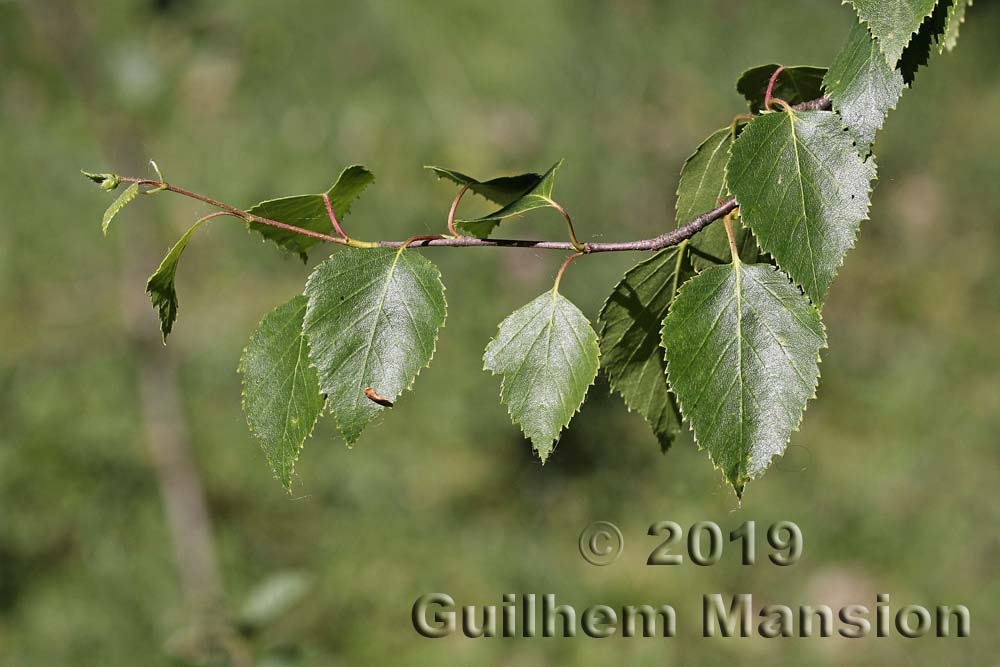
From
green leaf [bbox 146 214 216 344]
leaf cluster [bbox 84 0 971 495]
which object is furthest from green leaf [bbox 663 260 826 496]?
green leaf [bbox 146 214 216 344]

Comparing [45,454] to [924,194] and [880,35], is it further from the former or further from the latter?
[924,194]

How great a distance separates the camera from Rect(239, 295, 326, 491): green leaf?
2.65 feet

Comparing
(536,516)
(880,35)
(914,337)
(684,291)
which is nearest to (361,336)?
(684,291)

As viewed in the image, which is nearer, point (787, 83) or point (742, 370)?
point (742, 370)

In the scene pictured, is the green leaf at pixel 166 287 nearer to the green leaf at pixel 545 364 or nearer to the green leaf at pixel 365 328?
the green leaf at pixel 365 328

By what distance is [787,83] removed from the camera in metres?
0.92

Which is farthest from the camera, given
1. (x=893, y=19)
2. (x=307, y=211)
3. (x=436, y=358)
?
(x=436, y=358)

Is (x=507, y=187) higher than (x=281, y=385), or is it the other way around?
(x=507, y=187)

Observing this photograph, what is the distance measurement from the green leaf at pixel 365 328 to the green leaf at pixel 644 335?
0.61ft

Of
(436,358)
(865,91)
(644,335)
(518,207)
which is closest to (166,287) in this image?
(518,207)

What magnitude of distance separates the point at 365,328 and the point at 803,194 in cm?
38

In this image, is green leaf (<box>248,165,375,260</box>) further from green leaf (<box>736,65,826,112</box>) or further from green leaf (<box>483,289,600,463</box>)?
green leaf (<box>736,65,826,112</box>)

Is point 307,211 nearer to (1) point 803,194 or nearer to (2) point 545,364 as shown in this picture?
(2) point 545,364

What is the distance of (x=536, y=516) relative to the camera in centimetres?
260
